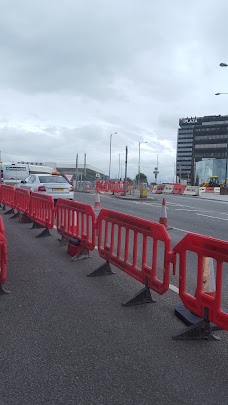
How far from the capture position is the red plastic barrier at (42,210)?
9812 millimetres

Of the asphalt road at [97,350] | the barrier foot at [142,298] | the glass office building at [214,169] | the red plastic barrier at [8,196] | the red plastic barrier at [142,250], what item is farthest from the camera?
the glass office building at [214,169]

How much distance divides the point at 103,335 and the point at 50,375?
0.91 m

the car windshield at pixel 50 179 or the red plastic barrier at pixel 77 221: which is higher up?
the car windshield at pixel 50 179

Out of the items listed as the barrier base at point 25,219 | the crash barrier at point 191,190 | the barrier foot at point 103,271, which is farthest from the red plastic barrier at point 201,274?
the crash barrier at point 191,190

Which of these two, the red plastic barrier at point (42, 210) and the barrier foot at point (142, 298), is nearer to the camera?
the barrier foot at point (142, 298)

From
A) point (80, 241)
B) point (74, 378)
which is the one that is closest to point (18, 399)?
point (74, 378)

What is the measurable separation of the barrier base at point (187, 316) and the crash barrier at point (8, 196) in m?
10.8

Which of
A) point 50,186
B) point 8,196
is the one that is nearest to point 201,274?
point 8,196

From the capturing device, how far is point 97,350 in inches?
146

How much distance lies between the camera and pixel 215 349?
151 inches

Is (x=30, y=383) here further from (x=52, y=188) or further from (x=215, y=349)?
(x=52, y=188)

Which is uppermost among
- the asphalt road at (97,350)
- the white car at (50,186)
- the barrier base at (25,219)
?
the white car at (50,186)

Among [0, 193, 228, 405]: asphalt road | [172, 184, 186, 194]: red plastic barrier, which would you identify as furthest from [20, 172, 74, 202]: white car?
[172, 184, 186, 194]: red plastic barrier

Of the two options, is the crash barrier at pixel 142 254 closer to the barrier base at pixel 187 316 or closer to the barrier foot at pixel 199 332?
the barrier base at pixel 187 316
